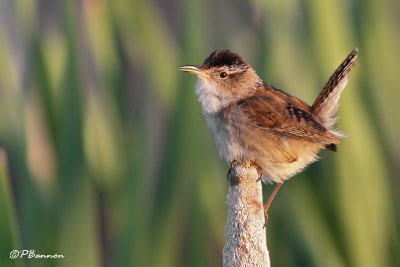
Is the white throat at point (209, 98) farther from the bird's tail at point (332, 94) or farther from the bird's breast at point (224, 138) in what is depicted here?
the bird's tail at point (332, 94)

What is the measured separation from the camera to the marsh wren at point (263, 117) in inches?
83.7

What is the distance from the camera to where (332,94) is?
2.32 metres

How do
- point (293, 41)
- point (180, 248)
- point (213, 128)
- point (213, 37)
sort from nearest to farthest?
point (213, 128), point (180, 248), point (293, 41), point (213, 37)

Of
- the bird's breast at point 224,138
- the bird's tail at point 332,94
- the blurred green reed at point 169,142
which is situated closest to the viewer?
the bird's breast at point 224,138

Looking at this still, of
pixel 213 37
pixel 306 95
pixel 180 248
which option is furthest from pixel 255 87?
pixel 213 37

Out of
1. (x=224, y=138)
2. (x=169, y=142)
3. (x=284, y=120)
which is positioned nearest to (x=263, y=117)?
(x=284, y=120)

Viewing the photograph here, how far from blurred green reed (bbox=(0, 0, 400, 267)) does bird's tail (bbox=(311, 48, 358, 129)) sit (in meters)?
0.09

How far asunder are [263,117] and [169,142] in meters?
0.30

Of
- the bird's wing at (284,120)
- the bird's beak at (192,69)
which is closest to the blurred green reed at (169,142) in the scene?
the bird's beak at (192,69)

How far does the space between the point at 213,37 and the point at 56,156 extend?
3.61ft

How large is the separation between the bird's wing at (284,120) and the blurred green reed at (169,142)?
18 cm

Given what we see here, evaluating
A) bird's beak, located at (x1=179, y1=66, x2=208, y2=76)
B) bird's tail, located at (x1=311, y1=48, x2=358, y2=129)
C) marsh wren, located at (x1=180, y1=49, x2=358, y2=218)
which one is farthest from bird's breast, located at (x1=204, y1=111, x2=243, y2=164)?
bird's tail, located at (x1=311, y1=48, x2=358, y2=129)

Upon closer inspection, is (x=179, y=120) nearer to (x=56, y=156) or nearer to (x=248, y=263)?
(x=56, y=156)

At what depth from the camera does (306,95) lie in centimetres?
268
